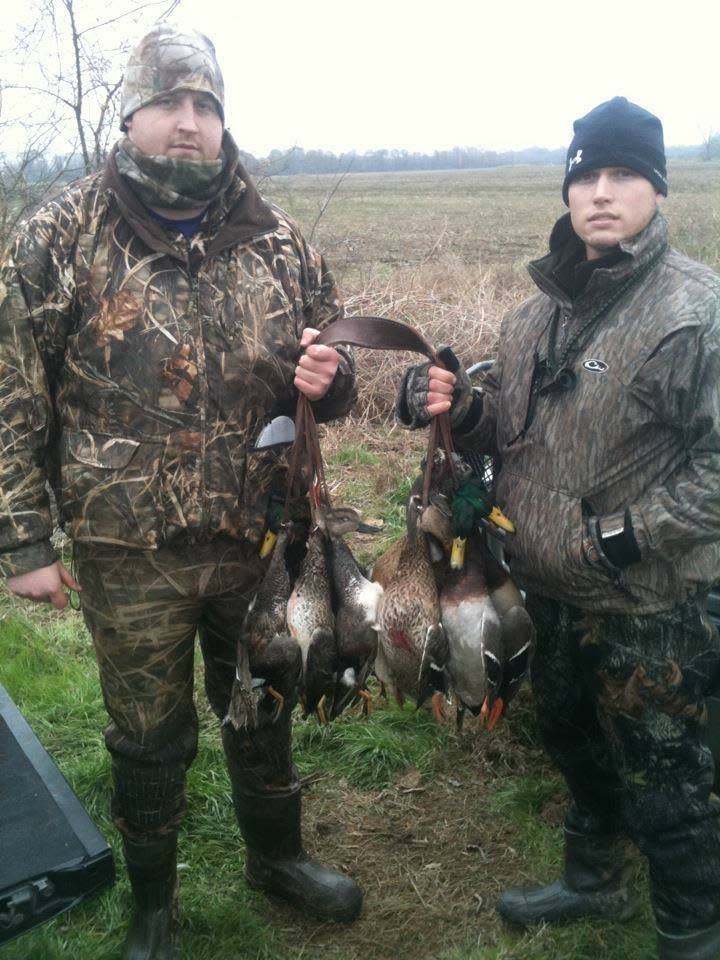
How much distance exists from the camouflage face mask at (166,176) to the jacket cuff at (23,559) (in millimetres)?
1115

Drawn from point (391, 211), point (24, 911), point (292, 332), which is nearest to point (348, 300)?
point (292, 332)

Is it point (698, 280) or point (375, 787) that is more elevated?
point (698, 280)

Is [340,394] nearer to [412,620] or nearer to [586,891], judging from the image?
[412,620]

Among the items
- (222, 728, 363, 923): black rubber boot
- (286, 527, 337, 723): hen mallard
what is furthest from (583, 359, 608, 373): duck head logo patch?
(222, 728, 363, 923): black rubber boot

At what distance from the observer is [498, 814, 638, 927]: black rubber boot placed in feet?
10.7

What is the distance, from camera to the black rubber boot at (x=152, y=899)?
122 inches

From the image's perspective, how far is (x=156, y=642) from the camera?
2.89 m

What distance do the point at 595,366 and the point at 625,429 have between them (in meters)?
0.20

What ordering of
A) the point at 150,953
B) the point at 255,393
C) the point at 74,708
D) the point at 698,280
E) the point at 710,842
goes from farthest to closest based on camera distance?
the point at 74,708 < the point at 150,953 < the point at 255,393 < the point at 710,842 < the point at 698,280

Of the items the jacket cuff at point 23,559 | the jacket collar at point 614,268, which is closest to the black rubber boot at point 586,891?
the jacket collar at point 614,268

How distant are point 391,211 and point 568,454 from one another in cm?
3885

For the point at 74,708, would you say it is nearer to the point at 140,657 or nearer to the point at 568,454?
the point at 140,657

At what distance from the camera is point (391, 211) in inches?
1559

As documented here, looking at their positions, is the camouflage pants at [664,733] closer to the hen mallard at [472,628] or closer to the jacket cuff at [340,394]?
the hen mallard at [472,628]
